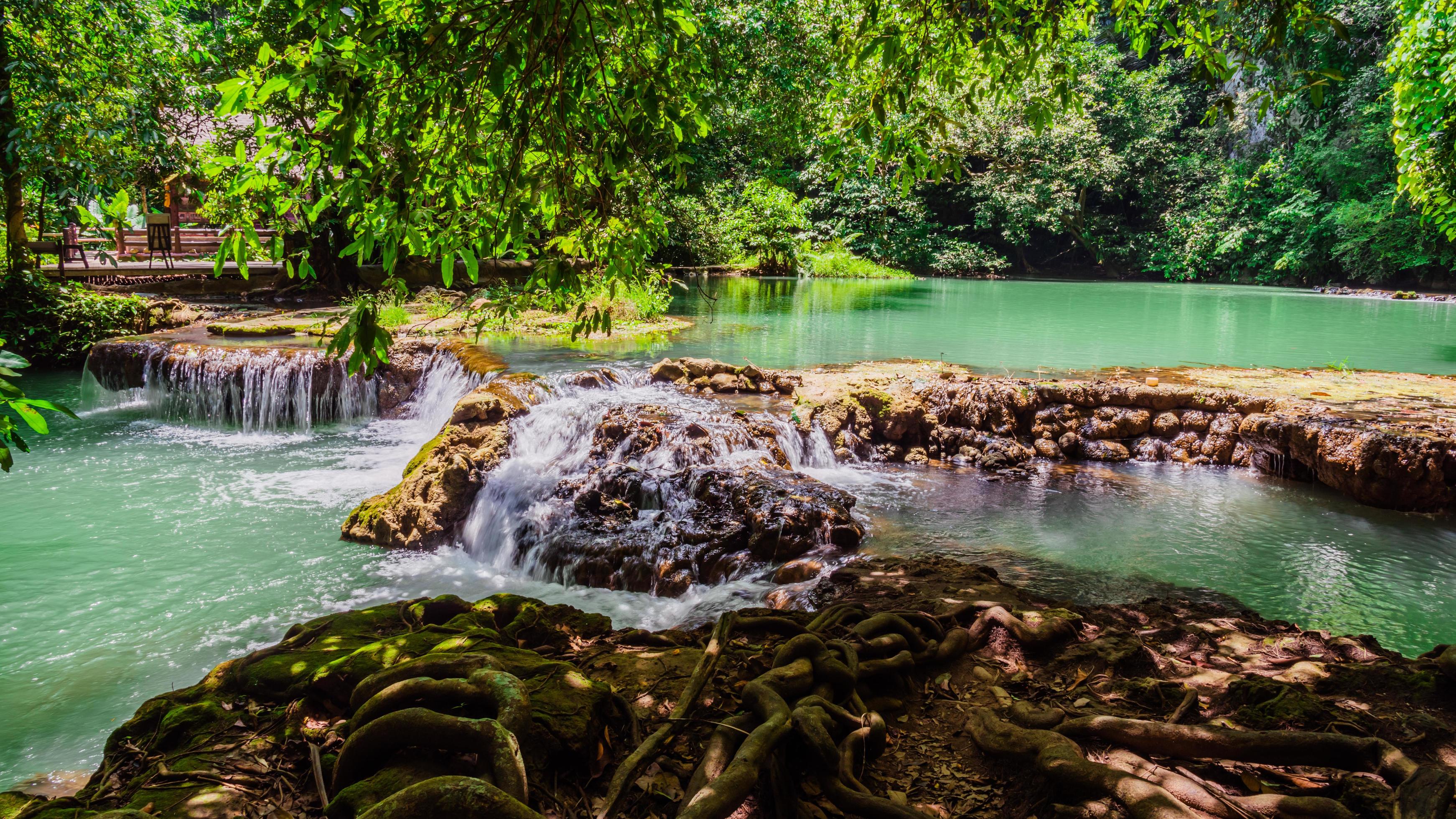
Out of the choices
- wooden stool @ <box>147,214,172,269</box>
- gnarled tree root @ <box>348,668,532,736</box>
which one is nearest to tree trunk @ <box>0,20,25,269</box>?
wooden stool @ <box>147,214,172,269</box>

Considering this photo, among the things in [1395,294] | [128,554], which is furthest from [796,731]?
[1395,294]

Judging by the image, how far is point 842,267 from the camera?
107 feet

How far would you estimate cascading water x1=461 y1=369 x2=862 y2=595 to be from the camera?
611cm

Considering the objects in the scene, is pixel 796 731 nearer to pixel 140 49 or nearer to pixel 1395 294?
pixel 140 49

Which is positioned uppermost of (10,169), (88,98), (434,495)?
(88,98)

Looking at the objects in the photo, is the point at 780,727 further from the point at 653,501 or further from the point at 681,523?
the point at 653,501

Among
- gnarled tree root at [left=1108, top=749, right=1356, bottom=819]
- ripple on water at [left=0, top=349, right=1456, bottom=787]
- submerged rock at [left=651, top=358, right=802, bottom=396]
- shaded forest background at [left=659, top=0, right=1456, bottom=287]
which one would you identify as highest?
shaded forest background at [left=659, top=0, right=1456, bottom=287]

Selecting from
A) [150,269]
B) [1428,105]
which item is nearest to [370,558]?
[1428,105]

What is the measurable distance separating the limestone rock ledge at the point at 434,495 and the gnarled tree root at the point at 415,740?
15.6ft

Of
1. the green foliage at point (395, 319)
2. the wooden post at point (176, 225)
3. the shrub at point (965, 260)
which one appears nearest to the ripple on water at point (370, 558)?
the green foliage at point (395, 319)

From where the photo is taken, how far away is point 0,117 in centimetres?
1030

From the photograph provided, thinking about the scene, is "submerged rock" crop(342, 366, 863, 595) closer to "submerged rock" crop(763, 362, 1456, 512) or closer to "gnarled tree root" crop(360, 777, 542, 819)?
"submerged rock" crop(763, 362, 1456, 512)

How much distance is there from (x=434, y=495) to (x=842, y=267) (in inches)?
1085

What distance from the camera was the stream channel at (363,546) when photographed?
515cm
